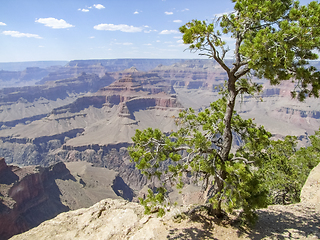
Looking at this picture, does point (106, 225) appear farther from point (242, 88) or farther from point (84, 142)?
point (84, 142)

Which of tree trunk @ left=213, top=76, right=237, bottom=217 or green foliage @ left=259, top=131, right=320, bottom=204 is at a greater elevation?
tree trunk @ left=213, top=76, right=237, bottom=217

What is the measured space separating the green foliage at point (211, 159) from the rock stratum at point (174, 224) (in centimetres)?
157

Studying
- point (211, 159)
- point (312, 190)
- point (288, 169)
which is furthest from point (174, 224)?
point (288, 169)

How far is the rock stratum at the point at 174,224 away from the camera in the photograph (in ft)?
33.8

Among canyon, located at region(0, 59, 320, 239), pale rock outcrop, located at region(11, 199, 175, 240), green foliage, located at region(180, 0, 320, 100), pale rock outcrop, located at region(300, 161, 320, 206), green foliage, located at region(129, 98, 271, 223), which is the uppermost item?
green foliage, located at region(180, 0, 320, 100)

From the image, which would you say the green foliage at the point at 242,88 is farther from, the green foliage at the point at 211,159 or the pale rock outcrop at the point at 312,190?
the pale rock outcrop at the point at 312,190

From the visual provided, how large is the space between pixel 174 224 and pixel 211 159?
15.0 feet

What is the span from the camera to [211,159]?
10125 mm

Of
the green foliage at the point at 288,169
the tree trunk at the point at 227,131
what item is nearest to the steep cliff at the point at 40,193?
the tree trunk at the point at 227,131

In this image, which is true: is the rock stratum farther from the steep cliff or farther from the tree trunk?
the steep cliff

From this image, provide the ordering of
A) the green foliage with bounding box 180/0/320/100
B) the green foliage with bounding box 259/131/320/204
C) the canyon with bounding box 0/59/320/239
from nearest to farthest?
the green foliage with bounding box 180/0/320/100 < the green foliage with bounding box 259/131/320/204 < the canyon with bounding box 0/59/320/239

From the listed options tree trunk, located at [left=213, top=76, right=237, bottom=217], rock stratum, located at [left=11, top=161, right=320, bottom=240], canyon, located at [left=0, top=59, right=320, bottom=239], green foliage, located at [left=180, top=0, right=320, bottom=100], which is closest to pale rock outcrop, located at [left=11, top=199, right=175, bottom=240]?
rock stratum, located at [left=11, top=161, right=320, bottom=240]

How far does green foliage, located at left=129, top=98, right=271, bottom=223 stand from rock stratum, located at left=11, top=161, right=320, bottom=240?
61.7 inches

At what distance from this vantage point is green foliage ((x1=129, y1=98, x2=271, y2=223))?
9211 millimetres
